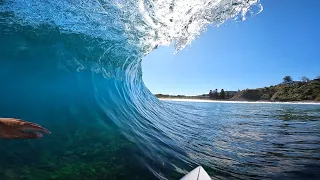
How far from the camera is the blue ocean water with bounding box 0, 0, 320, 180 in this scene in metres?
4.78

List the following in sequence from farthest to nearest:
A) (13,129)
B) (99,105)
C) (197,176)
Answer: (99,105), (197,176), (13,129)

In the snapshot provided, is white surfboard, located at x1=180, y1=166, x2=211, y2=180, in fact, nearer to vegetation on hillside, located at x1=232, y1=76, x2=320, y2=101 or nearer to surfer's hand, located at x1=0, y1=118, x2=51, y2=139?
surfer's hand, located at x1=0, y1=118, x2=51, y2=139

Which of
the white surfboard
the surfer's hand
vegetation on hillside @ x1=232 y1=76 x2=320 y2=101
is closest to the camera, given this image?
the surfer's hand

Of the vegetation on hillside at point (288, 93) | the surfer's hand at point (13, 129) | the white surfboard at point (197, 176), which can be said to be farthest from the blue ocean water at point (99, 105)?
the vegetation on hillside at point (288, 93)

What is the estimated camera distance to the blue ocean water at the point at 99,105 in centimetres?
478

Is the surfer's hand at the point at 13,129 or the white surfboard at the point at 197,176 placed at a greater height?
the surfer's hand at the point at 13,129

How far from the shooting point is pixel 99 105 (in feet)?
27.4

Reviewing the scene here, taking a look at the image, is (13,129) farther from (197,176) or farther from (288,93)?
(288,93)

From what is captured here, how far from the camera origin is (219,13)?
26.9 feet

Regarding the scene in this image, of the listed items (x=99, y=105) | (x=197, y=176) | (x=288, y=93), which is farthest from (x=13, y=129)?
(x=288, y=93)

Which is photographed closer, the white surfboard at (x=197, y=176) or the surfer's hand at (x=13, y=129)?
the surfer's hand at (x=13, y=129)

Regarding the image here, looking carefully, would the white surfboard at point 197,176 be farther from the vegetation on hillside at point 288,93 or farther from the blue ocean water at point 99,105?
the vegetation on hillside at point 288,93

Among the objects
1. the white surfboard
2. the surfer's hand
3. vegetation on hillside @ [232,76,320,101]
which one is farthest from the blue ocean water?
vegetation on hillside @ [232,76,320,101]

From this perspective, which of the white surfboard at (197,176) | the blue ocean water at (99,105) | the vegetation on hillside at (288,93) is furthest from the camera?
the vegetation on hillside at (288,93)
